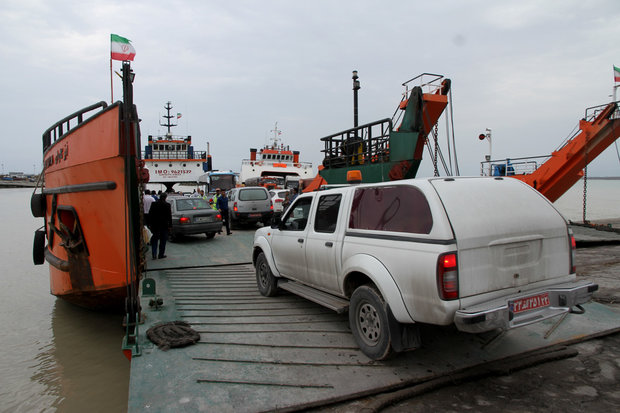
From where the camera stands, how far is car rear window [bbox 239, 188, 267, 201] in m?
15.7

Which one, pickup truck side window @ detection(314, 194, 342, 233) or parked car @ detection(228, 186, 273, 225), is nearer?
pickup truck side window @ detection(314, 194, 342, 233)

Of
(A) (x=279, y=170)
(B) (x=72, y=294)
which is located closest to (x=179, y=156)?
(A) (x=279, y=170)

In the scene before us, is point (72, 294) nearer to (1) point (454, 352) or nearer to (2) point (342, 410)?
(2) point (342, 410)

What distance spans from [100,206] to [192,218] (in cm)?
711

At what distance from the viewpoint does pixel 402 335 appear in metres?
3.52

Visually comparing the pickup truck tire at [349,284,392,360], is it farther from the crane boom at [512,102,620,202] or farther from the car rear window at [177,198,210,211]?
the crane boom at [512,102,620,202]

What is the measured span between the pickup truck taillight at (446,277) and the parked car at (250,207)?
12.9 m

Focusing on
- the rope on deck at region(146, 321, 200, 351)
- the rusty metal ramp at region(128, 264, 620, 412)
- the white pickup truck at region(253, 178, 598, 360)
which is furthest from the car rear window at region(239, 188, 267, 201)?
the white pickup truck at region(253, 178, 598, 360)

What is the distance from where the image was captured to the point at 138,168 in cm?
539

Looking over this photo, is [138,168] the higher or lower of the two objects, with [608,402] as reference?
higher

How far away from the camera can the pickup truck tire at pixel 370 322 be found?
11.8ft

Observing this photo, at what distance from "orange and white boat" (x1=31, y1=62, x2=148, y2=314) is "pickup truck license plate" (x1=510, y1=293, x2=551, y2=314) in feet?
13.7

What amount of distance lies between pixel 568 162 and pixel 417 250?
11.1 m

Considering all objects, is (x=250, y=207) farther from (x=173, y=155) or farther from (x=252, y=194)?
(x=173, y=155)
